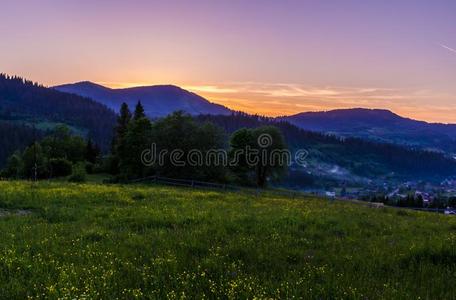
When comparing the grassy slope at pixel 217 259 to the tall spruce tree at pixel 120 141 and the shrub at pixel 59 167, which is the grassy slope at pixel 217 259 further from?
the shrub at pixel 59 167

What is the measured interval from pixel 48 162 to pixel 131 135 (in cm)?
3057

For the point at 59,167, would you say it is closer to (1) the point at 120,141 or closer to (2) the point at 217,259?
(1) the point at 120,141

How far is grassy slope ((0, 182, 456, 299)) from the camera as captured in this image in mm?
8547

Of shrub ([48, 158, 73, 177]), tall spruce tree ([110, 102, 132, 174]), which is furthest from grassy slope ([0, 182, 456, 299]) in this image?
shrub ([48, 158, 73, 177])

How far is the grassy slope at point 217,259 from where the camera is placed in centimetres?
855

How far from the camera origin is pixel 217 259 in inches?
420

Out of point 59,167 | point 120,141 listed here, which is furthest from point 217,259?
point 59,167

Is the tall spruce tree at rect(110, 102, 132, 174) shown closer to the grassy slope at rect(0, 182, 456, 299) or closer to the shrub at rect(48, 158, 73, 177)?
the shrub at rect(48, 158, 73, 177)

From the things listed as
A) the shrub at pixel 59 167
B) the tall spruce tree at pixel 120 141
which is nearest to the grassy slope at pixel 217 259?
the tall spruce tree at pixel 120 141

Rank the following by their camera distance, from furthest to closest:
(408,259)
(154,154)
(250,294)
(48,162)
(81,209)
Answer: (48,162) → (154,154) → (81,209) → (408,259) → (250,294)

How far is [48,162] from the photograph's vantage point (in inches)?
4018

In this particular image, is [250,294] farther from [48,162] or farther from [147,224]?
[48,162]

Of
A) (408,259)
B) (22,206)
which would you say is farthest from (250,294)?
(22,206)

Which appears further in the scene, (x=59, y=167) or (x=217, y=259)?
(x=59, y=167)
